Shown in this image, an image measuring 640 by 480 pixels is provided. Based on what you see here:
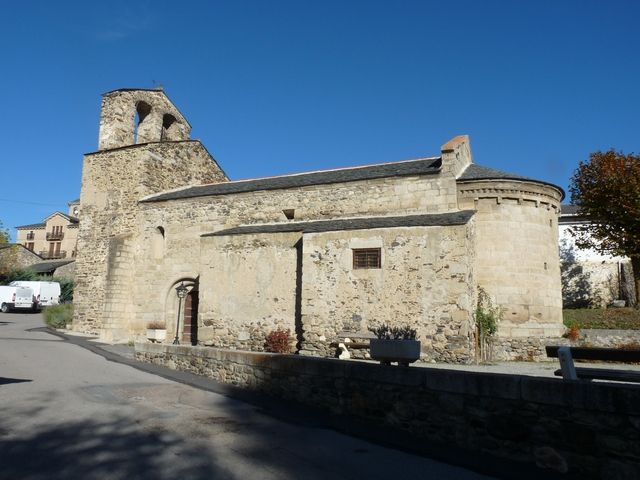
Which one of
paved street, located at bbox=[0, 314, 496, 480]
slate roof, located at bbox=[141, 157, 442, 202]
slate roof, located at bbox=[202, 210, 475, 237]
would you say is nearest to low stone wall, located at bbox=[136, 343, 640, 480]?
paved street, located at bbox=[0, 314, 496, 480]

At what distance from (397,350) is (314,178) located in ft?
43.5

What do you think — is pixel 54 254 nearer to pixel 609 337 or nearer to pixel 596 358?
pixel 609 337

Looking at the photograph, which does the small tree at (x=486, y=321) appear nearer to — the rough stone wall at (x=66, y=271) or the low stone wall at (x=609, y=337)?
the low stone wall at (x=609, y=337)

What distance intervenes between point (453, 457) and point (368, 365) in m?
1.95

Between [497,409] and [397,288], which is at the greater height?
[397,288]

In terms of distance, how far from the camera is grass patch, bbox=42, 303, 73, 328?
2406cm

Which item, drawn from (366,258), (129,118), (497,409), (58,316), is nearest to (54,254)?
(58,316)

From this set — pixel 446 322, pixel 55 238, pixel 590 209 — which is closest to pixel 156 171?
pixel 446 322

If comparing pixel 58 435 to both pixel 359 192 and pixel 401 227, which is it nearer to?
pixel 401 227

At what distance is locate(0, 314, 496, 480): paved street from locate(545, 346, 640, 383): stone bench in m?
1.57

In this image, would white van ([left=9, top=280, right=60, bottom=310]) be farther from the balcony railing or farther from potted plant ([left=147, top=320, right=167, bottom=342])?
the balcony railing

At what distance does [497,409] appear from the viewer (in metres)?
5.53

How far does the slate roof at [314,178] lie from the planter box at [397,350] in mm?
10331

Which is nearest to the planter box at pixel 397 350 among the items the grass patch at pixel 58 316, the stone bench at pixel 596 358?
the stone bench at pixel 596 358
